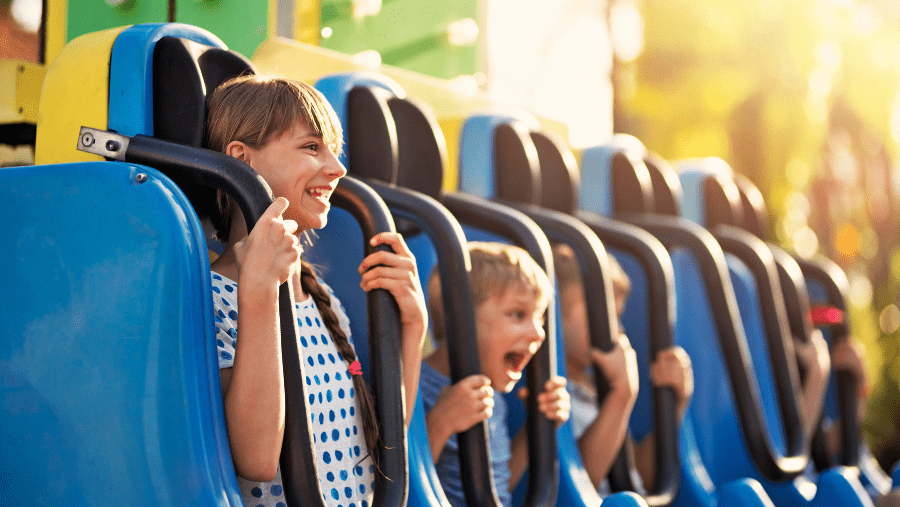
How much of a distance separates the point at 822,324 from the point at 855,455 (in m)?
0.49

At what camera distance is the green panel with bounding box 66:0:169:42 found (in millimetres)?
1615

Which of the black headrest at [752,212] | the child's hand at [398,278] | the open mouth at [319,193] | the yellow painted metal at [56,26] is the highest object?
the yellow painted metal at [56,26]

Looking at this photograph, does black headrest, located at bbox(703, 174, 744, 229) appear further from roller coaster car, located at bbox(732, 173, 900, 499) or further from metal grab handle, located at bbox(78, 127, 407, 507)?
metal grab handle, located at bbox(78, 127, 407, 507)

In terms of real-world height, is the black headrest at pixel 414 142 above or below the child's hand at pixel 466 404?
above

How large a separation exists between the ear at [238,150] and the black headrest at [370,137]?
342 millimetres

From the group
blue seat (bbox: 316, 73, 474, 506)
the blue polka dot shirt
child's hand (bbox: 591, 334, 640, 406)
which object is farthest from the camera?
child's hand (bbox: 591, 334, 640, 406)

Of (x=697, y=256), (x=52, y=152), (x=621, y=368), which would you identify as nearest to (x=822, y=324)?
(x=697, y=256)

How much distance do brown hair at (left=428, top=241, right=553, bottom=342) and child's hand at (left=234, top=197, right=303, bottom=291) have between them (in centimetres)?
62

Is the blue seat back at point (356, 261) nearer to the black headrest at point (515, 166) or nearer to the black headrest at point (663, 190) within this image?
the black headrest at point (515, 166)

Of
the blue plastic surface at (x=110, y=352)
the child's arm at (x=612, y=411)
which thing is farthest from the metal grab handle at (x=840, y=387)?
the blue plastic surface at (x=110, y=352)

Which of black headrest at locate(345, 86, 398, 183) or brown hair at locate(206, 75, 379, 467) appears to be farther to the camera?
black headrest at locate(345, 86, 398, 183)

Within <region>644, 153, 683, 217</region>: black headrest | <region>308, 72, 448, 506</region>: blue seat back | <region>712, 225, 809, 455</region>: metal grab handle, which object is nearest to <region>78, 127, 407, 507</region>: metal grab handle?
<region>308, 72, 448, 506</region>: blue seat back

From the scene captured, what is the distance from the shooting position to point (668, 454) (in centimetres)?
188

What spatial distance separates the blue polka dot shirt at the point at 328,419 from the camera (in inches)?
44.5
